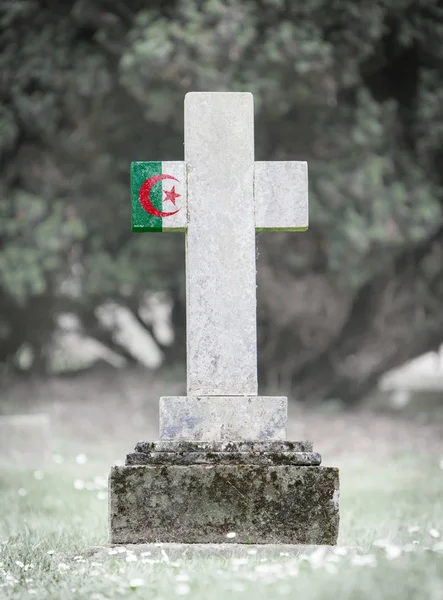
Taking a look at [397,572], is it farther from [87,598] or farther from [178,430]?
[178,430]

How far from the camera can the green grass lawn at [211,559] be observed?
287 cm

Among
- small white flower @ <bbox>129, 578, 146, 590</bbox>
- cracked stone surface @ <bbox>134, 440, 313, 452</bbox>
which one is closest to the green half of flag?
cracked stone surface @ <bbox>134, 440, 313, 452</bbox>

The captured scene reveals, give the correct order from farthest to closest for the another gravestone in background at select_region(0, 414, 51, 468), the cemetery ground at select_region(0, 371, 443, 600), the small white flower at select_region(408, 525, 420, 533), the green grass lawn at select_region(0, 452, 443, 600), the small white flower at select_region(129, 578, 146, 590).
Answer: the another gravestone in background at select_region(0, 414, 51, 468) < the small white flower at select_region(408, 525, 420, 533) < the small white flower at select_region(129, 578, 146, 590) < the cemetery ground at select_region(0, 371, 443, 600) < the green grass lawn at select_region(0, 452, 443, 600)

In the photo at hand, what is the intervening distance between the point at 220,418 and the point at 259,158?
6224mm

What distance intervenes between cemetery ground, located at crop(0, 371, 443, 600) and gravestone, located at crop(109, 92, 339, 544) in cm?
21

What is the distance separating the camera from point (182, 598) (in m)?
2.95

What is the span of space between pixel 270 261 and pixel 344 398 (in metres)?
2.68

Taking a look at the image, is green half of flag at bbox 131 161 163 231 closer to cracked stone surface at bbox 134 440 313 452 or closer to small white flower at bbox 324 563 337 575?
cracked stone surface at bbox 134 440 313 452

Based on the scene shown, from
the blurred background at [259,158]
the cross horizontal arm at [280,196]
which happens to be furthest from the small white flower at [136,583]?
the blurred background at [259,158]

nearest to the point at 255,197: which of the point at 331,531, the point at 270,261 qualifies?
the point at 331,531

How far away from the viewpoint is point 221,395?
165 inches

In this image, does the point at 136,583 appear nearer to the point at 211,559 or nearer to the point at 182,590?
the point at 182,590

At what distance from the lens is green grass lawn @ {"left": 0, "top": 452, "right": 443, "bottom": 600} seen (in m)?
2.87

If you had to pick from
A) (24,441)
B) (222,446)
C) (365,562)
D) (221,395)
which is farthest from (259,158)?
(365,562)
